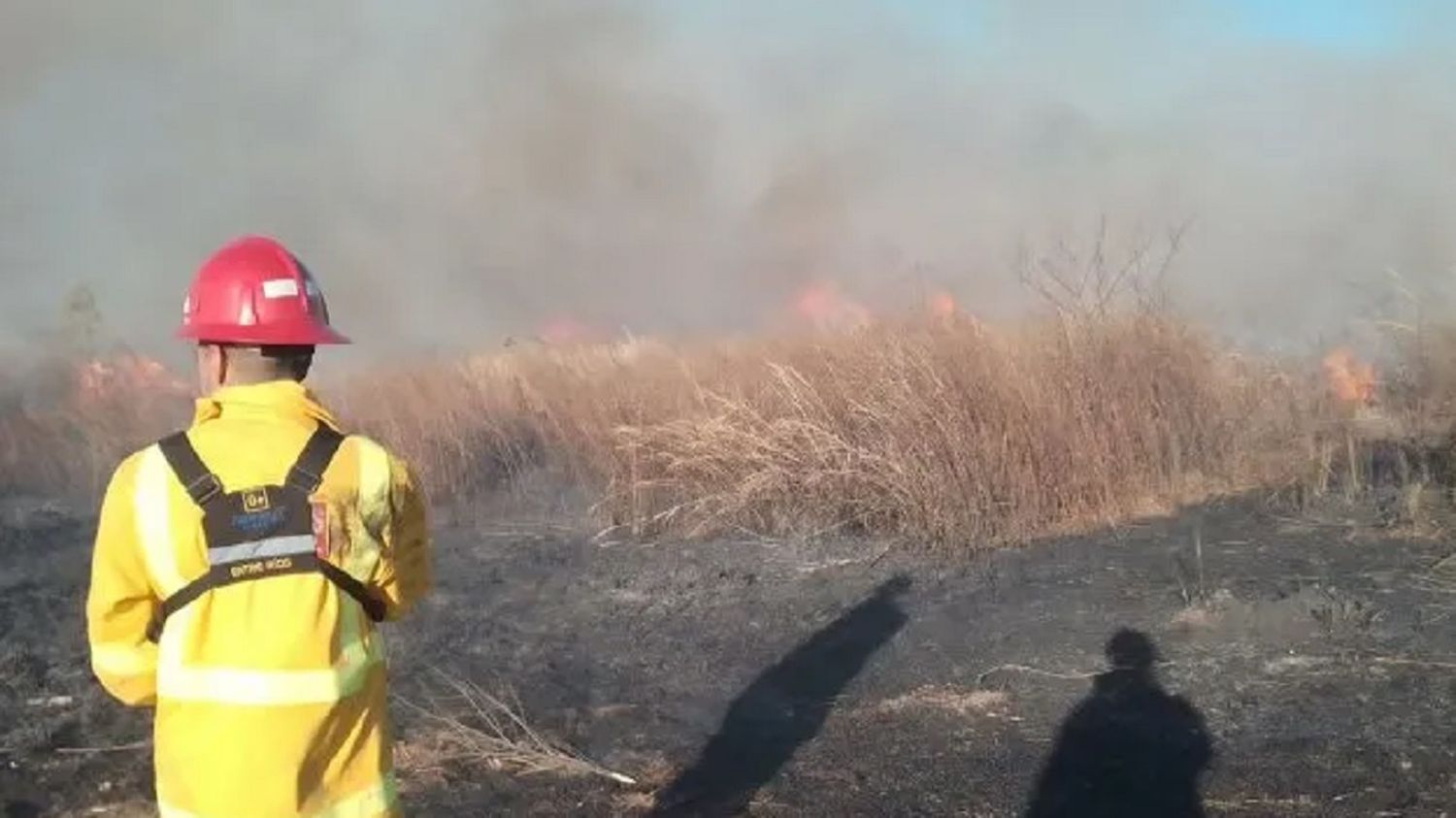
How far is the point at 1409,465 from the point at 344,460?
7244 mm

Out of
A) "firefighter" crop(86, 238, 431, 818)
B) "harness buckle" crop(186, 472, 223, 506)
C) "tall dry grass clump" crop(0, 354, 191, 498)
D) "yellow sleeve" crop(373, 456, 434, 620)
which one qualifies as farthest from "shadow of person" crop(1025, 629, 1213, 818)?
"tall dry grass clump" crop(0, 354, 191, 498)

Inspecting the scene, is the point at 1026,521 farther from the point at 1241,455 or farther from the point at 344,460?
the point at 344,460

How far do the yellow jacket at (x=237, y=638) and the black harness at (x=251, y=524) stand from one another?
0.01m

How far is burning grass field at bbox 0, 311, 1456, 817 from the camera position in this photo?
13.7ft

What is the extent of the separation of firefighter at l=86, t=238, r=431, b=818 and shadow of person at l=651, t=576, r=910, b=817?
2.10 m

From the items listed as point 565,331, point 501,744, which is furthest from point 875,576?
point 565,331

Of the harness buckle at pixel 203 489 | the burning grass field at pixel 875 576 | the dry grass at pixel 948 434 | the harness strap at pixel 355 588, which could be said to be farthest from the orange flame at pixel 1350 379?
the harness buckle at pixel 203 489

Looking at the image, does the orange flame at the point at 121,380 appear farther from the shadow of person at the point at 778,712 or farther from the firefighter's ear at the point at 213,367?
the firefighter's ear at the point at 213,367

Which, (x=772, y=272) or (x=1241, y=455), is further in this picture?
(x=772, y=272)

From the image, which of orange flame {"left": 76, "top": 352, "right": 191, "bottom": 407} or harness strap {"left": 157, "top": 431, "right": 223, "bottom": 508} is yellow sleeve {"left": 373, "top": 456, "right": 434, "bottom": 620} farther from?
orange flame {"left": 76, "top": 352, "right": 191, "bottom": 407}

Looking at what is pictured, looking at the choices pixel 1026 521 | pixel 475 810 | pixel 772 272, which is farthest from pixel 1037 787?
pixel 772 272

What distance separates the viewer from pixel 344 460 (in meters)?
2.01

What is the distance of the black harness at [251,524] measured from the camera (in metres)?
1.89

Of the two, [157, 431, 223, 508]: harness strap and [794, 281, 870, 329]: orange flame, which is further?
[794, 281, 870, 329]: orange flame
